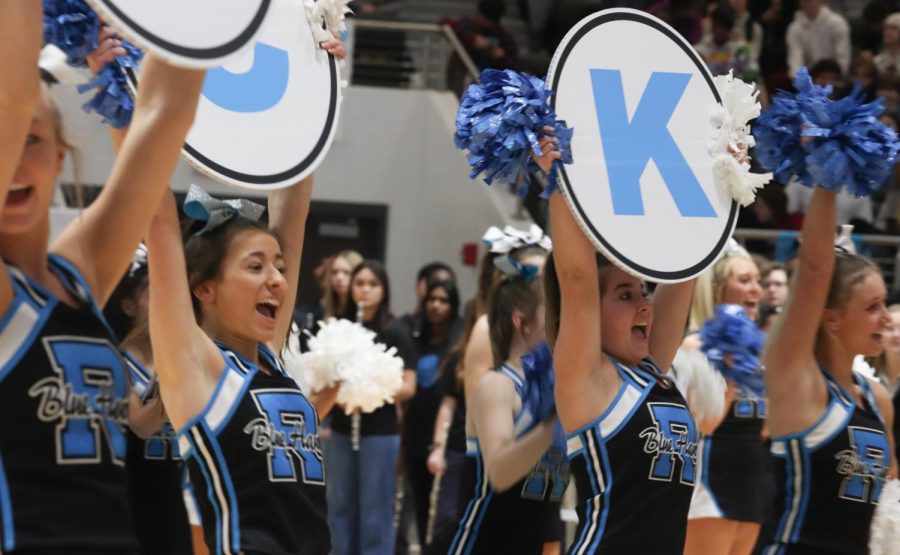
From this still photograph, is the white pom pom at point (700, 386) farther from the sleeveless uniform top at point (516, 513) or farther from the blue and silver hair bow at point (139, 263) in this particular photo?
the blue and silver hair bow at point (139, 263)

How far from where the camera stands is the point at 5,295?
1975 millimetres

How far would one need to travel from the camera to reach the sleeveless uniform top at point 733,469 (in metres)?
5.20

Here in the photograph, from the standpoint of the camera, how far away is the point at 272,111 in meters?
3.10

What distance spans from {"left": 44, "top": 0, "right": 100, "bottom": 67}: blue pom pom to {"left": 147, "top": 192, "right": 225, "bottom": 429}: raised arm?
33cm

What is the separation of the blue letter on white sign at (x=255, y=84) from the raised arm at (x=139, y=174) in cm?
92

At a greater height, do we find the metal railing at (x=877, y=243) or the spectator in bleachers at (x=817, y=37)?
the spectator in bleachers at (x=817, y=37)

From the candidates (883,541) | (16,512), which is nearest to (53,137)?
(16,512)

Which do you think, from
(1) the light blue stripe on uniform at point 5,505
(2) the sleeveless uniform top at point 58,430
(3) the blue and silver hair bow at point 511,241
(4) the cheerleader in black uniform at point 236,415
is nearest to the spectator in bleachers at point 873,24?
(3) the blue and silver hair bow at point 511,241

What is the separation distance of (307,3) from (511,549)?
169cm

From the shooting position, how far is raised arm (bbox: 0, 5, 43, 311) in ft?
6.09

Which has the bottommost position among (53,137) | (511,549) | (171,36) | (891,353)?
(511,549)

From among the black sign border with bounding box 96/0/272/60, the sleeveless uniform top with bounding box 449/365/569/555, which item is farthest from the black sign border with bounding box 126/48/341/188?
the sleeveless uniform top with bounding box 449/365/569/555

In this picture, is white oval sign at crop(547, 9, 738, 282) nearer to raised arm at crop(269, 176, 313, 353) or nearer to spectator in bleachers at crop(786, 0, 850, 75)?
raised arm at crop(269, 176, 313, 353)

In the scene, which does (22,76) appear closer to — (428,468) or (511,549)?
(511,549)
